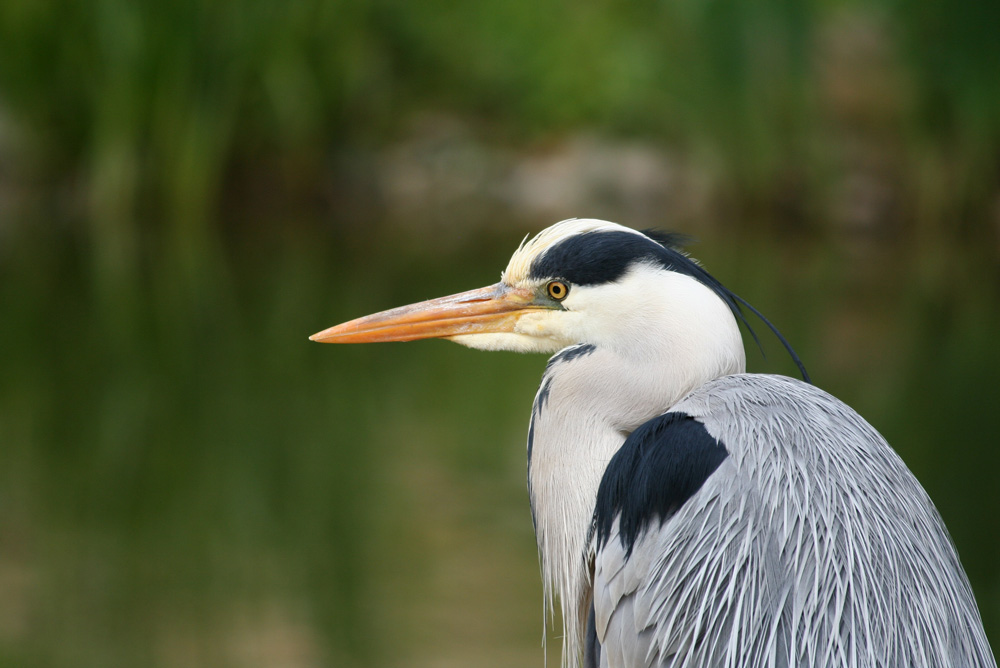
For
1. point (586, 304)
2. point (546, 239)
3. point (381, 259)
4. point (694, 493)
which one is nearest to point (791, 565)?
point (694, 493)

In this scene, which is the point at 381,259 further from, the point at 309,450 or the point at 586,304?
the point at 586,304

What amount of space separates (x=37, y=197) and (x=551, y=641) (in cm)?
875

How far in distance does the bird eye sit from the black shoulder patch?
0.90 feet

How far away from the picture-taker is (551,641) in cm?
324

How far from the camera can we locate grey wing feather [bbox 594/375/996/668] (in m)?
1.60

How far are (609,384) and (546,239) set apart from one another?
27 cm

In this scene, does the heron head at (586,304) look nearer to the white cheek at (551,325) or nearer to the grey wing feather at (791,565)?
the white cheek at (551,325)

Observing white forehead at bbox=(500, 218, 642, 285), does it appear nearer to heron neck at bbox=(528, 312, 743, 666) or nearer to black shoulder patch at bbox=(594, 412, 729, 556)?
heron neck at bbox=(528, 312, 743, 666)

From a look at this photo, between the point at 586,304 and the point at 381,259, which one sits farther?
the point at 381,259

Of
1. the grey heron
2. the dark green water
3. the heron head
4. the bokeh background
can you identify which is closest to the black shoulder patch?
the grey heron

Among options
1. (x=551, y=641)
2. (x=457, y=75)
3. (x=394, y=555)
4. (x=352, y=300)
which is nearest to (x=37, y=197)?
(x=457, y=75)

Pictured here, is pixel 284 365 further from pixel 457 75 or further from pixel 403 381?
pixel 457 75

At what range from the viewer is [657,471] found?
1721 millimetres

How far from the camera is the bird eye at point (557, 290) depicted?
193 centimetres
